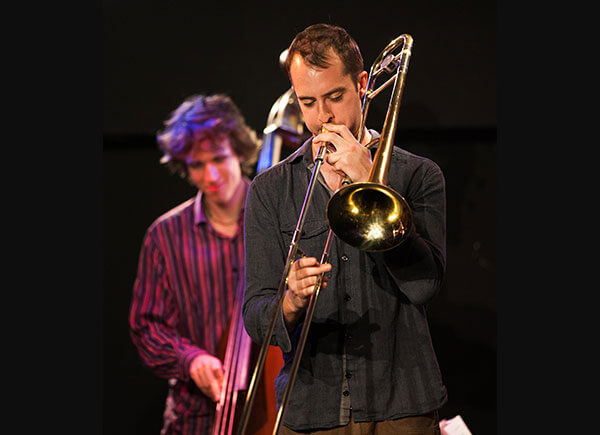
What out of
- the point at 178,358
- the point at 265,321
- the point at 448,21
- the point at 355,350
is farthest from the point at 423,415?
the point at 448,21

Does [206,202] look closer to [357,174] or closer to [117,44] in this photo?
[117,44]

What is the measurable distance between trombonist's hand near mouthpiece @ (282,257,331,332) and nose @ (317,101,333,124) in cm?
41

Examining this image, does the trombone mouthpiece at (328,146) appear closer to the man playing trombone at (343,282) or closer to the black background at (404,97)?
the man playing trombone at (343,282)

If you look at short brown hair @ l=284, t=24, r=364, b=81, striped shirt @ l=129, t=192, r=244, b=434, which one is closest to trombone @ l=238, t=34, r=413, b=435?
short brown hair @ l=284, t=24, r=364, b=81

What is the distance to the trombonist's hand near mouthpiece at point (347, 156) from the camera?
5.17 feet

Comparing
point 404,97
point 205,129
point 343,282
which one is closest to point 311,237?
point 343,282

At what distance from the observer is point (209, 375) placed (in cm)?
265

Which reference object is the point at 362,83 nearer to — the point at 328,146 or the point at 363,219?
the point at 328,146

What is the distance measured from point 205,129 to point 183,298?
804mm

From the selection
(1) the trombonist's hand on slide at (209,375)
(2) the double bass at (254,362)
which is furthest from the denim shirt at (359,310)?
(1) the trombonist's hand on slide at (209,375)

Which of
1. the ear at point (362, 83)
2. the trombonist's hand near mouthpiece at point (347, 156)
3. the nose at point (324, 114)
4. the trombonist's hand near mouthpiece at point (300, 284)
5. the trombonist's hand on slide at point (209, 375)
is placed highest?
the ear at point (362, 83)

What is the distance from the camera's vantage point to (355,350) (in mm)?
1689

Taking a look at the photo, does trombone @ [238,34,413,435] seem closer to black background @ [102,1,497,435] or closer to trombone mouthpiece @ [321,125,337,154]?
trombone mouthpiece @ [321,125,337,154]

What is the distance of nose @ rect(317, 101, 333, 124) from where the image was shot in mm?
1743
